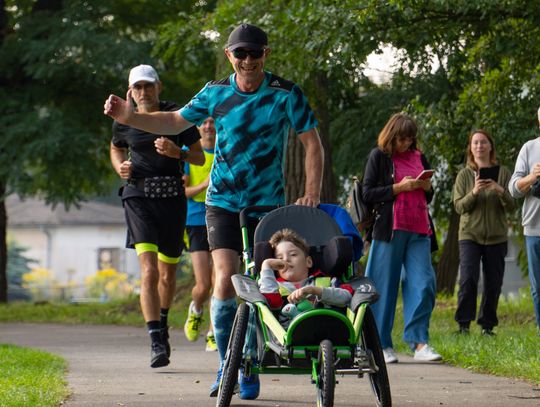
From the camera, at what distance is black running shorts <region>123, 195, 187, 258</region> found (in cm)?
973

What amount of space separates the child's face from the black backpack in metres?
3.65

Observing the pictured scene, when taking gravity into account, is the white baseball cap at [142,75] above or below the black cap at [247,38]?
above

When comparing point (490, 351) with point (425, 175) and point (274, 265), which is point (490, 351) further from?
point (274, 265)

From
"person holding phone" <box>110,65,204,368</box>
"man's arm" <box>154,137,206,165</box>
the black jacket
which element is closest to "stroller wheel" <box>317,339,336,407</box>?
"man's arm" <box>154,137,206,165</box>

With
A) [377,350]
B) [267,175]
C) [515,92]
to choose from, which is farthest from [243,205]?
[515,92]

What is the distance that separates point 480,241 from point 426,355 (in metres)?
2.51

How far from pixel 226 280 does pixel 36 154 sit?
1529 centimetres

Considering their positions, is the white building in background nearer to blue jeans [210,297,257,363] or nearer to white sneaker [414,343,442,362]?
white sneaker [414,343,442,362]

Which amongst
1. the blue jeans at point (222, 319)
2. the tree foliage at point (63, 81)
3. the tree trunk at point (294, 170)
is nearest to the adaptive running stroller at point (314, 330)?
the blue jeans at point (222, 319)

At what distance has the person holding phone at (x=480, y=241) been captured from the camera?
12352mm

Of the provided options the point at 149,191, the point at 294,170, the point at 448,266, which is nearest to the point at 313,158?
the point at 149,191

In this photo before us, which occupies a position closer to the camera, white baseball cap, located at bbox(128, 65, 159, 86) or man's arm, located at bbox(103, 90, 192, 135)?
man's arm, located at bbox(103, 90, 192, 135)

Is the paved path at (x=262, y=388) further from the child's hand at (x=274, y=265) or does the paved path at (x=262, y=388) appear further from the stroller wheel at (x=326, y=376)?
the stroller wheel at (x=326, y=376)

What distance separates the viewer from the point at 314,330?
624 cm
